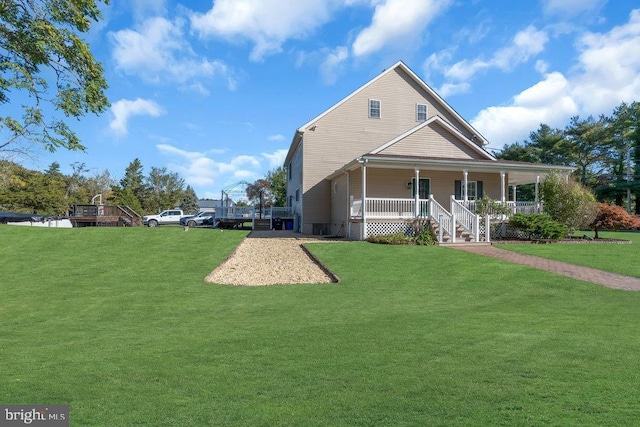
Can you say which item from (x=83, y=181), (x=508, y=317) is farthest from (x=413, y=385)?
(x=83, y=181)

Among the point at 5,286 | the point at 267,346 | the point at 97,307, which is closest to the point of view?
the point at 267,346

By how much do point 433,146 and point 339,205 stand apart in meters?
6.20

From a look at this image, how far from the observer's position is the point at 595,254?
581 inches

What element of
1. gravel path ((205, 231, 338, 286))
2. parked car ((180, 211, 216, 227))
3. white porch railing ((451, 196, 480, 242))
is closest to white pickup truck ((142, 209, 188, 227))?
parked car ((180, 211, 216, 227))

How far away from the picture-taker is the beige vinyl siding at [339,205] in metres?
22.4

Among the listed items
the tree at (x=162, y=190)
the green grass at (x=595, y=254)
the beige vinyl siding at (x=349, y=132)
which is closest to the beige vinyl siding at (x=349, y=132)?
the beige vinyl siding at (x=349, y=132)

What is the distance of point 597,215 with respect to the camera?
66.9ft

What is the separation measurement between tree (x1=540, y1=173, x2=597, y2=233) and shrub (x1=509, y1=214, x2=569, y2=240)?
2.97 feet

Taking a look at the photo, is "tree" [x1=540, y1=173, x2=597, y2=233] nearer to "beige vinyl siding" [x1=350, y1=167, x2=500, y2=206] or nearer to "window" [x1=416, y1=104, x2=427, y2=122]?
"beige vinyl siding" [x1=350, y1=167, x2=500, y2=206]

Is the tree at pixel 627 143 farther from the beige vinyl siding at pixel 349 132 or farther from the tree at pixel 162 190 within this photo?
the tree at pixel 162 190

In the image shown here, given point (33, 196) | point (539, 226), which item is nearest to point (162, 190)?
point (33, 196)

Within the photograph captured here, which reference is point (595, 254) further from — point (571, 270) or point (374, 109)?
point (374, 109)

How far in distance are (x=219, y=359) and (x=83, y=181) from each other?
66.5 m

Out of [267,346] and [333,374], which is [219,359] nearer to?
[267,346]
